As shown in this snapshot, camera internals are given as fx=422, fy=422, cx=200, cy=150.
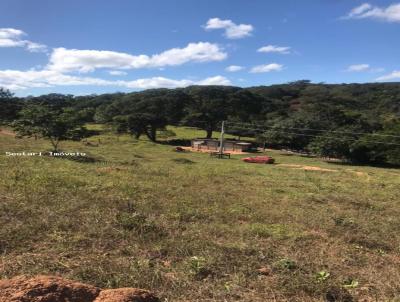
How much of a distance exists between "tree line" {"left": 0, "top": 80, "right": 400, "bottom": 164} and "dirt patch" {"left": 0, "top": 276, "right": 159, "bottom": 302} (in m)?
23.8

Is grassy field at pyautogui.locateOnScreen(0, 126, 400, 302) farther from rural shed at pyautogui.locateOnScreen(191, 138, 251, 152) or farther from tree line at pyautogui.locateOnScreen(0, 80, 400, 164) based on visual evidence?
rural shed at pyautogui.locateOnScreen(191, 138, 251, 152)

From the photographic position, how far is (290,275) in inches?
244

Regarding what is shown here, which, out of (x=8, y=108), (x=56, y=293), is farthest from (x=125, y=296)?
(x=8, y=108)

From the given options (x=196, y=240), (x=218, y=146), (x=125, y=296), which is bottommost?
(x=218, y=146)

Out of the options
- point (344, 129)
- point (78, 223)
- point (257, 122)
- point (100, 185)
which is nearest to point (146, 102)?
point (257, 122)

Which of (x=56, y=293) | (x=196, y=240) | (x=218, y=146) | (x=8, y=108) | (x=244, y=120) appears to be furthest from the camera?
(x=244, y=120)

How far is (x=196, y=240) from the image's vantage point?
7.73 m

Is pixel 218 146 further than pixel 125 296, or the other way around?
pixel 218 146

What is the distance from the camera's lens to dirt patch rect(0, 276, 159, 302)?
4234 mm

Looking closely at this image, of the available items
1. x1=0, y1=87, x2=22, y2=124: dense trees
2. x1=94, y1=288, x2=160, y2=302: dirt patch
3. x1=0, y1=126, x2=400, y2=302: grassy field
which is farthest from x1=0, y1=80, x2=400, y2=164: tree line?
x1=94, y1=288, x2=160, y2=302: dirt patch

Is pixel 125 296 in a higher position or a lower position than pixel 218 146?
higher

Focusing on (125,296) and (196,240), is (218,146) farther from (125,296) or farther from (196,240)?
(125,296)

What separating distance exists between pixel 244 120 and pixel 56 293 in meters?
75.2

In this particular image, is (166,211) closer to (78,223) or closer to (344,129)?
(78,223)
